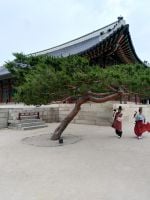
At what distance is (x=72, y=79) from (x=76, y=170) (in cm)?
341

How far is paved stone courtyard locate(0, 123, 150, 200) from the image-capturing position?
5.52 m

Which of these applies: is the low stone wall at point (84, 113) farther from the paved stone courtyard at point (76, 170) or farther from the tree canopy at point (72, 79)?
the tree canopy at point (72, 79)

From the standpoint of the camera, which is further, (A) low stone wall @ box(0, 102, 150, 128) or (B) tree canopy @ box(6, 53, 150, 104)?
(A) low stone wall @ box(0, 102, 150, 128)

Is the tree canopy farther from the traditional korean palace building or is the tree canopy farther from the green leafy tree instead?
the traditional korean palace building

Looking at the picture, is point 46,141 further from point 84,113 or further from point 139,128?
point 84,113

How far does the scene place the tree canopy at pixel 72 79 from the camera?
9438mm

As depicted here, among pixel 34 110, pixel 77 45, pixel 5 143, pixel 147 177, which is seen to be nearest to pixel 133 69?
pixel 147 177

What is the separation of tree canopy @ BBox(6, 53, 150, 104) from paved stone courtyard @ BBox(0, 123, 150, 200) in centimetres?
195

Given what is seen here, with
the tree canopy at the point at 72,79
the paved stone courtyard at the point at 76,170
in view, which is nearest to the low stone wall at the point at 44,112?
the paved stone courtyard at the point at 76,170

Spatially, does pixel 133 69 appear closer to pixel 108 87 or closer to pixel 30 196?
pixel 108 87

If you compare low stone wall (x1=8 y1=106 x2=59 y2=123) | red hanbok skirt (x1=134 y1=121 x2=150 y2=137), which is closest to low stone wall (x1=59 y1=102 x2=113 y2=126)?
low stone wall (x1=8 y1=106 x2=59 y2=123)

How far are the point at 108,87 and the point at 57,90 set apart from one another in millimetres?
1925

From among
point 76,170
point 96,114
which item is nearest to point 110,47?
point 96,114

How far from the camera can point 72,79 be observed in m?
9.47
